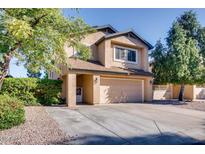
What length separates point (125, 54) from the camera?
2091 centimetres

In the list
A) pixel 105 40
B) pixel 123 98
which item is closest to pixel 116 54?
pixel 105 40

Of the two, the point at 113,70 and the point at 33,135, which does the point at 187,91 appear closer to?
the point at 113,70

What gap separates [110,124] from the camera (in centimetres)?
959

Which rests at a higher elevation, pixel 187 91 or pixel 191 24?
pixel 191 24

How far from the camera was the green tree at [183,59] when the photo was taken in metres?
19.3

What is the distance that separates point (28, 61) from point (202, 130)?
935 cm

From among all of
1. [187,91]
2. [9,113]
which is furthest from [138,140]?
[187,91]

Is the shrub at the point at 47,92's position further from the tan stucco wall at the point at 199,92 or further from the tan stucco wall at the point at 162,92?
the tan stucco wall at the point at 199,92

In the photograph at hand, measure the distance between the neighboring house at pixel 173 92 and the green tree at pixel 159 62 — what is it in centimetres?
330

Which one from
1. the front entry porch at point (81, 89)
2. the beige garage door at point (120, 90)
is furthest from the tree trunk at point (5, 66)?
the beige garage door at point (120, 90)

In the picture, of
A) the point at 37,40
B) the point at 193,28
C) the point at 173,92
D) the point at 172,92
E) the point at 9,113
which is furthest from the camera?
the point at 173,92

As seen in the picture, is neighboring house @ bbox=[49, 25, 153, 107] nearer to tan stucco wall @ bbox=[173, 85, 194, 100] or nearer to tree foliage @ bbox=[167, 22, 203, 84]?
tree foliage @ bbox=[167, 22, 203, 84]

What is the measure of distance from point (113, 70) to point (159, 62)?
5.88m

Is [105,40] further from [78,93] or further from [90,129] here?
[90,129]
